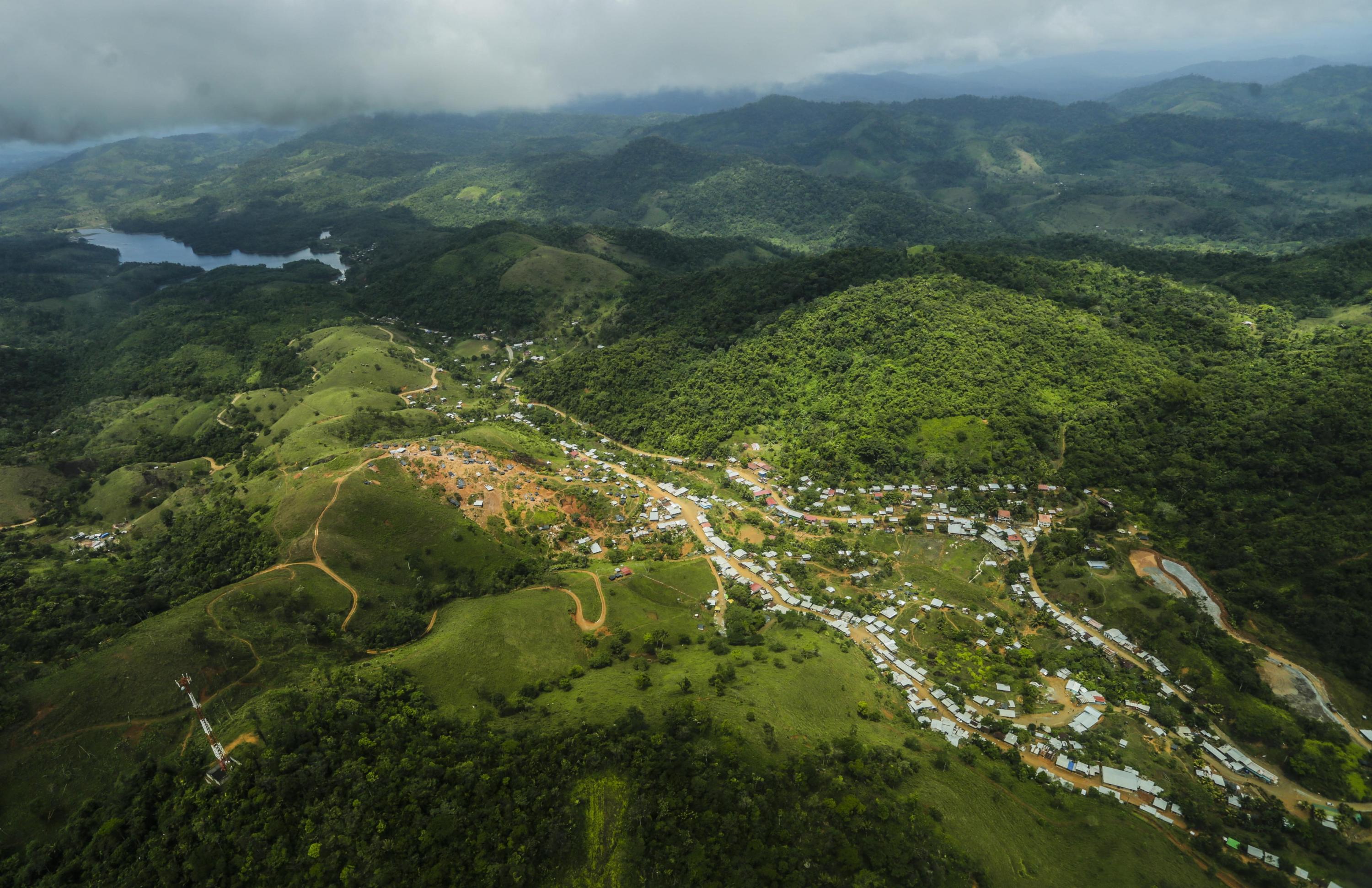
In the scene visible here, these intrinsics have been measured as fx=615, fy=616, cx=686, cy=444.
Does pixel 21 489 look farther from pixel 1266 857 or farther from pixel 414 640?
pixel 1266 857

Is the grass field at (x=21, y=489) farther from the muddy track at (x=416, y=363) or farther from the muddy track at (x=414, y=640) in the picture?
the muddy track at (x=414, y=640)

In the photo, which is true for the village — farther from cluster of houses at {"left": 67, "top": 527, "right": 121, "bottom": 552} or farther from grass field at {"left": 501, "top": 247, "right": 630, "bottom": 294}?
grass field at {"left": 501, "top": 247, "right": 630, "bottom": 294}

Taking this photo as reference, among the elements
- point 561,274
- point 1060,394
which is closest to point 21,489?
point 561,274

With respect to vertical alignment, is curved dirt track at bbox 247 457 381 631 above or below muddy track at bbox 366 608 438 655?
above

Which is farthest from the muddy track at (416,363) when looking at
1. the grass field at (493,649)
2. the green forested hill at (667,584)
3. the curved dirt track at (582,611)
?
the grass field at (493,649)

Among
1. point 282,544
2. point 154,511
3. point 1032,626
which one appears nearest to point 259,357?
point 154,511

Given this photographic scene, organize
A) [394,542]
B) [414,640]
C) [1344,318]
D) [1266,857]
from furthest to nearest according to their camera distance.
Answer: [1344,318] < [394,542] < [414,640] < [1266,857]

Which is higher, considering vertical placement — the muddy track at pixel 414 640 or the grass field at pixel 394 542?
the grass field at pixel 394 542

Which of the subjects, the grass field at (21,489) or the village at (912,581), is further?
the grass field at (21,489)

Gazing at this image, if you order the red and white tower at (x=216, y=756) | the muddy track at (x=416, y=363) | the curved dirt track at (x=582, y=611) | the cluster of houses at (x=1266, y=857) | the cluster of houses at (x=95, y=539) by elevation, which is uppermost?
the red and white tower at (x=216, y=756)

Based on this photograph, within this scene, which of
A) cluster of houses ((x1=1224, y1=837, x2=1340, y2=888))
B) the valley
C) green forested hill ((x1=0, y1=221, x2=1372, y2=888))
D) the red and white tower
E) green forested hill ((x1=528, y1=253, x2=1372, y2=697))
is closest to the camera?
green forested hill ((x1=0, y1=221, x2=1372, y2=888))

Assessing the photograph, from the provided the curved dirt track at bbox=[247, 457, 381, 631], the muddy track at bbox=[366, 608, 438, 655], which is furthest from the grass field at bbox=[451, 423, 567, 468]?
the muddy track at bbox=[366, 608, 438, 655]
